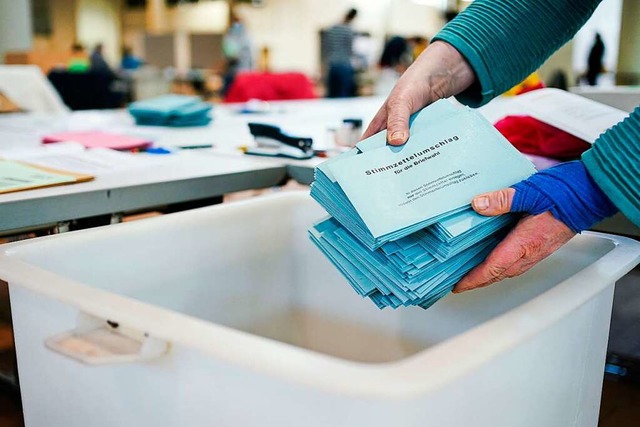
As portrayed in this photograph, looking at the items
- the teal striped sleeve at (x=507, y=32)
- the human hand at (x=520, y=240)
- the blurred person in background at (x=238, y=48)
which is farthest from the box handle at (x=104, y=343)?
the blurred person in background at (x=238, y=48)

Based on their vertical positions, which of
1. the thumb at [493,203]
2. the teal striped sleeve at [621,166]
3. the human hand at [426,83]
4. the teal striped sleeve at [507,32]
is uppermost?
the teal striped sleeve at [507,32]

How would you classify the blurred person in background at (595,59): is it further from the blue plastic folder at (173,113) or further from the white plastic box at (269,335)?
the white plastic box at (269,335)

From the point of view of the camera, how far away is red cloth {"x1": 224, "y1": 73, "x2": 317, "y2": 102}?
154 inches

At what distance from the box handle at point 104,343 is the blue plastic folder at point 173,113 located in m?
1.39

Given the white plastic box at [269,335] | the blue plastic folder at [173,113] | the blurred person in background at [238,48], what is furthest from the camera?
the blurred person in background at [238,48]

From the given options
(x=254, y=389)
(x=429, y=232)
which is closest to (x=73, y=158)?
(x=429, y=232)

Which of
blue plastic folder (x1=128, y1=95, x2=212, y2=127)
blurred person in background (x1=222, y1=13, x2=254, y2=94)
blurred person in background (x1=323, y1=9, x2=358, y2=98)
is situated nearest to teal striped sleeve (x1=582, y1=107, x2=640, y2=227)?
blue plastic folder (x1=128, y1=95, x2=212, y2=127)

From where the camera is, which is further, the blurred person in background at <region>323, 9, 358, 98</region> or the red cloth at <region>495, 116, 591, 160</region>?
the blurred person in background at <region>323, 9, 358, 98</region>

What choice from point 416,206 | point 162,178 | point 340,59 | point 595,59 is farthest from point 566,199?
point 595,59

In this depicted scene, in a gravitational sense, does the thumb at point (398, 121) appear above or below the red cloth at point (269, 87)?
above

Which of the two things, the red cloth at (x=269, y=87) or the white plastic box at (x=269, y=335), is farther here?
the red cloth at (x=269, y=87)

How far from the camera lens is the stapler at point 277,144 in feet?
3.97

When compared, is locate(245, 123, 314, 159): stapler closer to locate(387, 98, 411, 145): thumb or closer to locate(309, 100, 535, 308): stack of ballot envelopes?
locate(387, 98, 411, 145): thumb

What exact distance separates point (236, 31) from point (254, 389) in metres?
6.08
